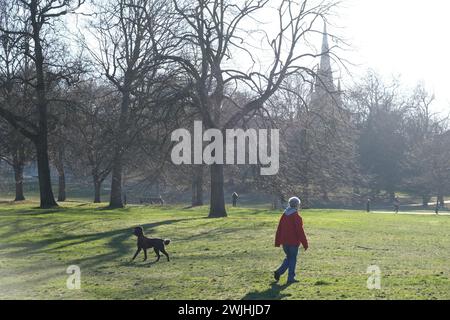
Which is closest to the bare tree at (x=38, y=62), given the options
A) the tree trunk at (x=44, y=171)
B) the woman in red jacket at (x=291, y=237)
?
the tree trunk at (x=44, y=171)

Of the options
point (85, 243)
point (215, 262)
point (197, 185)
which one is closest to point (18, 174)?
point (197, 185)

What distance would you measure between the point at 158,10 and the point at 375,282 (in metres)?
27.3

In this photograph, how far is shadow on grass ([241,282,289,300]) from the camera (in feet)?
37.0

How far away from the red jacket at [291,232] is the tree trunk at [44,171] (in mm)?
29490

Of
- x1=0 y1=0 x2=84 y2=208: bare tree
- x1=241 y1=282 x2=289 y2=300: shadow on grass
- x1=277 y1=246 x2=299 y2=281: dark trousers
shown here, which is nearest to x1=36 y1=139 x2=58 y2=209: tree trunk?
x1=0 y1=0 x2=84 y2=208: bare tree

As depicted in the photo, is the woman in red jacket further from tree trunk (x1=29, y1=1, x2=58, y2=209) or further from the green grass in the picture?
tree trunk (x1=29, y1=1, x2=58, y2=209)

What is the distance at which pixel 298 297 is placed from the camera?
11.2 meters

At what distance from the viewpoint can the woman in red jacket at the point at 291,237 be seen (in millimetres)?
12969

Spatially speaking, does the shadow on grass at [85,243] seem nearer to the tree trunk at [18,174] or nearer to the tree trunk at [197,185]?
the tree trunk at [197,185]

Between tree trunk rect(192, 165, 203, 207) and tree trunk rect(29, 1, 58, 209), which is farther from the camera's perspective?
tree trunk rect(192, 165, 203, 207)

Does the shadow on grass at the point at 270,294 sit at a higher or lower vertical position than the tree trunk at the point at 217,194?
lower

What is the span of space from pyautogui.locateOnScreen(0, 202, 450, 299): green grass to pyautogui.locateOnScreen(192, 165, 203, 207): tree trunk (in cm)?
1173

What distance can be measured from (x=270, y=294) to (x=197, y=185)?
40817mm
